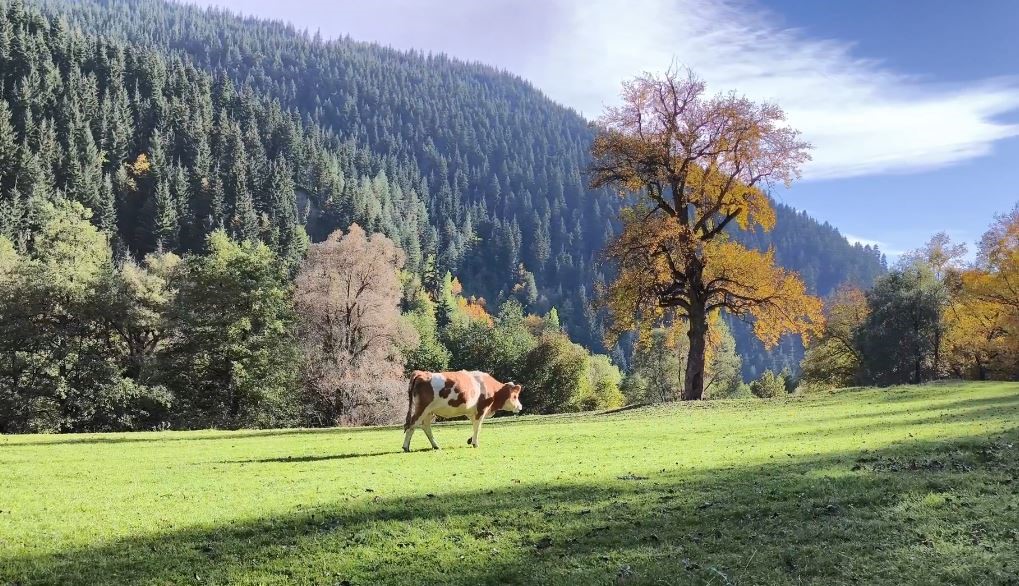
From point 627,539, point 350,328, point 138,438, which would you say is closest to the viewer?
point 627,539

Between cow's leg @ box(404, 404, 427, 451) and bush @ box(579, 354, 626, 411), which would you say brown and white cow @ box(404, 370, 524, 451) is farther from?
bush @ box(579, 354, 626, 411)

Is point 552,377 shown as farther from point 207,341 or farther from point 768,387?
point 768,387

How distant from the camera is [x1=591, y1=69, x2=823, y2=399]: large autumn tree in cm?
3559

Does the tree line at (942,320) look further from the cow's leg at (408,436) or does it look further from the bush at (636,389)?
the cow's leg at (408,436)

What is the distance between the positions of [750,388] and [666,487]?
116m

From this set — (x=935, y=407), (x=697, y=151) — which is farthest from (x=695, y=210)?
(x=935, y=407)

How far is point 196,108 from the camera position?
17850 centimetres

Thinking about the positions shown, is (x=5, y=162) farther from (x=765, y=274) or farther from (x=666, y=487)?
(x=666, y=487)

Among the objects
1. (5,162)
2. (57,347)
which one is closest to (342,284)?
(57,347)

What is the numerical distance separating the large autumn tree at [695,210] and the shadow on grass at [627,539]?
24.7 m

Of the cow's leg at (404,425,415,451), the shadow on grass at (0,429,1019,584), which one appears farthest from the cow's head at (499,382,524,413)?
the shadow on grass at (0,429,1019,584)

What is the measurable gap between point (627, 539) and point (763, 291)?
30.3 meters

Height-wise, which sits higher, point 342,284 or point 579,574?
point 342,284

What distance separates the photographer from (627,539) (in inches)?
340
